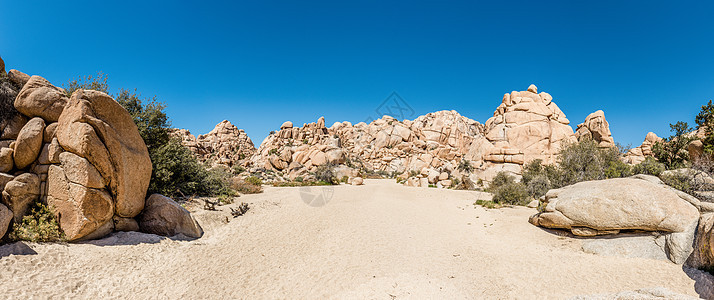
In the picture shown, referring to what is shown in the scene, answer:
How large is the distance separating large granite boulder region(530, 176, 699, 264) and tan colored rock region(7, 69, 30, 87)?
16654 mm

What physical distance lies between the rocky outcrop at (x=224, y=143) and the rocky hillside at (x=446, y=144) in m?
5.78

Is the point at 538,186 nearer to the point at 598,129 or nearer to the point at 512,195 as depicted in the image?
the point at 512,195

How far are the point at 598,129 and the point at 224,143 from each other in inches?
2742

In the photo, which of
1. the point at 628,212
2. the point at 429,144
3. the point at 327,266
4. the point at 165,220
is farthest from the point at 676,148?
the point at 429,144

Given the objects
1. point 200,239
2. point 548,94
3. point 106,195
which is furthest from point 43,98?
point 548,94

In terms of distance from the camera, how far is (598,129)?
126 feet

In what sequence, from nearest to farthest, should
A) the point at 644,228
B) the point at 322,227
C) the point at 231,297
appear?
the point at 231,297, the point at 644,228, the point at 322,227

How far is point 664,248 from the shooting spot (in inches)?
266

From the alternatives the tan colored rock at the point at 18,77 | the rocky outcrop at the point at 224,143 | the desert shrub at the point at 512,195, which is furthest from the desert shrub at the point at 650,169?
the rocky outcrop at the point at 224,143

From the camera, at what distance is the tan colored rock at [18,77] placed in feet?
23.3

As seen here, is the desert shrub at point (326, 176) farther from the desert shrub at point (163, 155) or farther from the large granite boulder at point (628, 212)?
the large granite boulder at point (628, 212)

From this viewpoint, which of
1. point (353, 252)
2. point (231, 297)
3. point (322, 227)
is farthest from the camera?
point (322, 227)

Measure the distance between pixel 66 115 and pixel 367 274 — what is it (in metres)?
8.80

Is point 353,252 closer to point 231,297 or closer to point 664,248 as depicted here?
point 231,297
